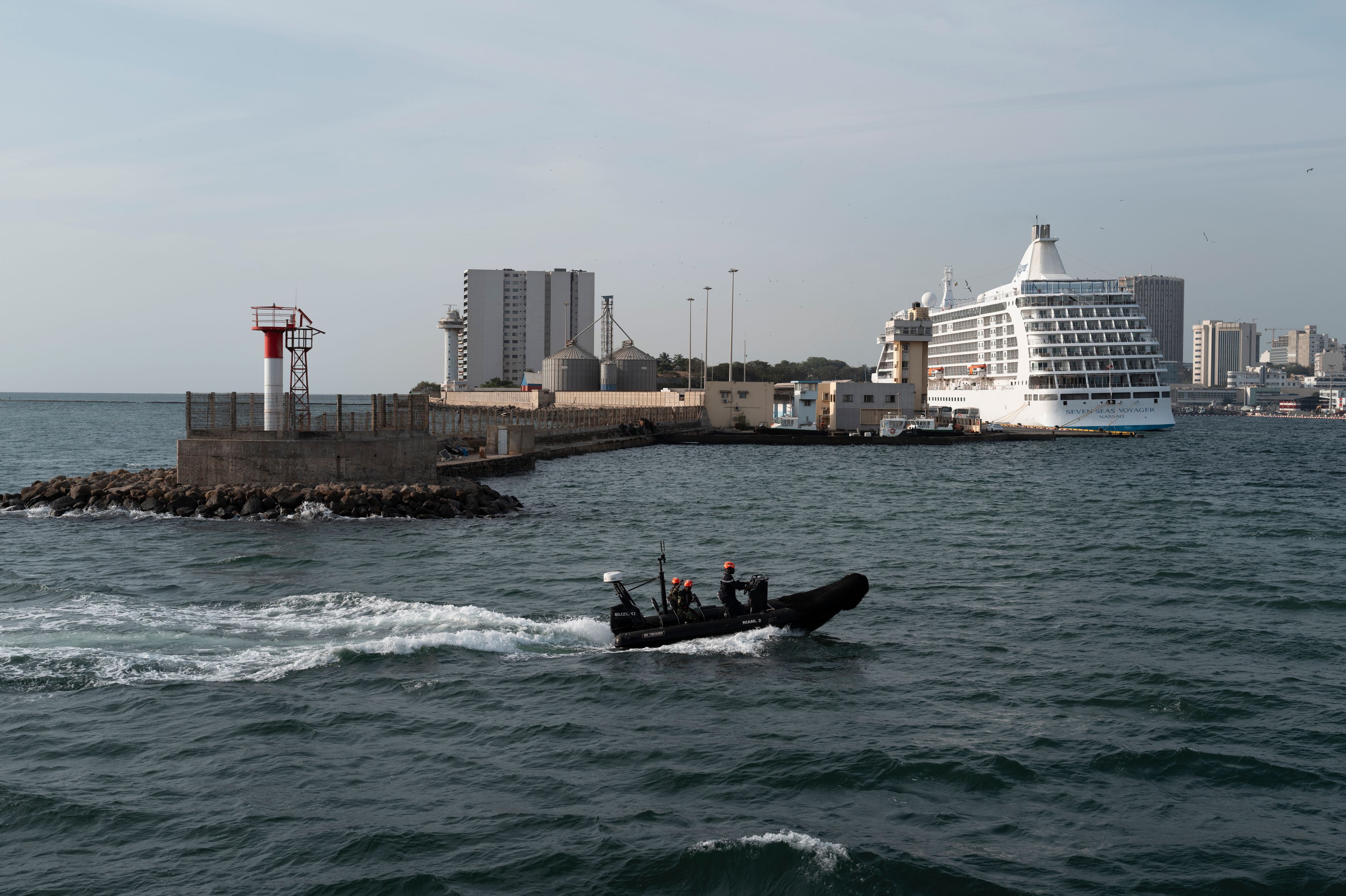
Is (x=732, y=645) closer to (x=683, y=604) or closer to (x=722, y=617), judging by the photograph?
(x=722, y=617)

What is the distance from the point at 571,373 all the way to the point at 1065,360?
187ft

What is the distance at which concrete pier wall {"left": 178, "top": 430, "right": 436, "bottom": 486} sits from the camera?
109 ft

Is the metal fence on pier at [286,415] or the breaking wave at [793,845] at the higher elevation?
the metal fence on pier at [286,415]

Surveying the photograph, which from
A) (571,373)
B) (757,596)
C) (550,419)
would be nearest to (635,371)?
(571,373)

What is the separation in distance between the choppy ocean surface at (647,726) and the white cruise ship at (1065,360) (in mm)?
75962

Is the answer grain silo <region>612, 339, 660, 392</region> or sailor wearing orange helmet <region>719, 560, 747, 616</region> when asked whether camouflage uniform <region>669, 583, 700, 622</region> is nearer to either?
sailor wearing orange helmet <region>719, 560, 747, 616</region>

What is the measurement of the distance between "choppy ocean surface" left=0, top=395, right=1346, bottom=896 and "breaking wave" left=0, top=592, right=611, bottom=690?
0.28 feet

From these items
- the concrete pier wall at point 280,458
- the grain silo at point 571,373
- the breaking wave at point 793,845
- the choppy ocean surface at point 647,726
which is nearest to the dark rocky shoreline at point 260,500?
the concrete pier wall at point 280,458

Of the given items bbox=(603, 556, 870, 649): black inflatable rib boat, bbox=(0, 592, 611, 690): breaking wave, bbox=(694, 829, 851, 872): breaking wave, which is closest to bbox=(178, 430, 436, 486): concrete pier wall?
bbox=(0, 592, 611, 690): breaking wave

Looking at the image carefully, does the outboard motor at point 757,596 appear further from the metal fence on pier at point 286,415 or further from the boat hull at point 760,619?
the metal fence on pier at point 286,415

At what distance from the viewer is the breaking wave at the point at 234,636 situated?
14.8m

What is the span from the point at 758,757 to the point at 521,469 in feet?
134

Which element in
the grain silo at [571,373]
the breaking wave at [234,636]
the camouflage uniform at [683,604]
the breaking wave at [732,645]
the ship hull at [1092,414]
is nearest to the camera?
the breaking wave at [234,636]

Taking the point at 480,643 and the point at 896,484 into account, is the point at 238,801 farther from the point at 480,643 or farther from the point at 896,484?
the point at 896,484
